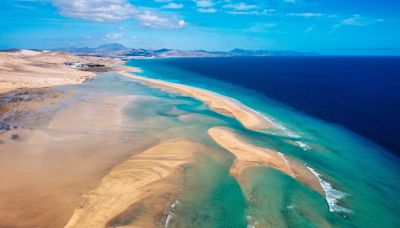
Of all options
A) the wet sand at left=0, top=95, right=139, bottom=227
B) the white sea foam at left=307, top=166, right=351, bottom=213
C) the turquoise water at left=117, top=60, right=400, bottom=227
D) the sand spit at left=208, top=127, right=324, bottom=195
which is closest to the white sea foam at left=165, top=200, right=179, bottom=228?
the turquoise water at left=117, top=60, right=400, bottom=227

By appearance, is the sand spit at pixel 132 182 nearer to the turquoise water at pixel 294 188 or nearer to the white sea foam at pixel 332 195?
the turquoise water at pixel 294 188

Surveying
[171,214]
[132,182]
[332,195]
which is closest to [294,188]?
[332,195]

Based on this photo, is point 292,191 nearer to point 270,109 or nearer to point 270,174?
point 270,174

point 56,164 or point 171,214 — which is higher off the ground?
point 56,164

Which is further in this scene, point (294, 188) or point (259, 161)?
point (259, 161)

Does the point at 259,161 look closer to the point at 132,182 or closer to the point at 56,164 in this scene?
the point at 132,182

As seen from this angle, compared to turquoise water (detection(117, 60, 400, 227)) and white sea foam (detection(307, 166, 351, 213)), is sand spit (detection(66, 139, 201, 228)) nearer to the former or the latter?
turquoise water (detection(117, 60, 400, 227))

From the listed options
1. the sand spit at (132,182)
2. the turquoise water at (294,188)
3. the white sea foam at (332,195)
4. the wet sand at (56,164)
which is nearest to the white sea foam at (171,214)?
the turquoise water at (294,188)

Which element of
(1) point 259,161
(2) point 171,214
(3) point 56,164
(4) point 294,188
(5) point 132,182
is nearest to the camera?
(2) point 171,214
